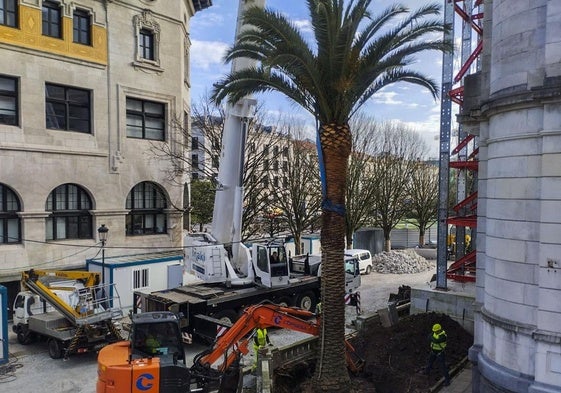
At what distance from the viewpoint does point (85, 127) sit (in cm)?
2434

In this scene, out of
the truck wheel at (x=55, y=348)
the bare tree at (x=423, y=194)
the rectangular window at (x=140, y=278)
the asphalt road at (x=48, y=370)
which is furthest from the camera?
the bare tree at (x=423, y=194)

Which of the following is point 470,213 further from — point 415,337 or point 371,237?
point 371,237

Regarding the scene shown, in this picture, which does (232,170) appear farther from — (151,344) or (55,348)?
(151,344)

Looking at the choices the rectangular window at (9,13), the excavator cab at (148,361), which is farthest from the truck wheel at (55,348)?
the rectangular window at (9,13)

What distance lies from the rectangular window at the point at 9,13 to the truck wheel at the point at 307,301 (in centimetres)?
1746

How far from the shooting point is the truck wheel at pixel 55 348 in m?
15.7

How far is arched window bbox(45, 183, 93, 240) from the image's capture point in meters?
23.3

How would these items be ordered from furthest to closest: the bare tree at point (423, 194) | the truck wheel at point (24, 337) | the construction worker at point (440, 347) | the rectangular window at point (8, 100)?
the bare tree at point (423, 194)
the rectangular window at point (8, 100)
the truck wheel at point (24, 337)
the construction worker at point (440, 347)

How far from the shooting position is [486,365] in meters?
10.5

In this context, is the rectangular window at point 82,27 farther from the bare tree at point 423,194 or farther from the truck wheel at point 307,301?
the bare tree at point 423,194

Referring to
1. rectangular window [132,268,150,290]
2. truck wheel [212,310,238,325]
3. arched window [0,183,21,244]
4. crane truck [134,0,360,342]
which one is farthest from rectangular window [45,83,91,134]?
truck wheel [212,310,238,325]

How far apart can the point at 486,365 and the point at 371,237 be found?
31.1 meters

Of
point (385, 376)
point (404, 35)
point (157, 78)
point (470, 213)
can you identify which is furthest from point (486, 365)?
point (157, 78)

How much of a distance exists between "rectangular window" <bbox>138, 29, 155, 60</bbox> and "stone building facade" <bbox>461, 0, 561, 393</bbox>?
20.4m
